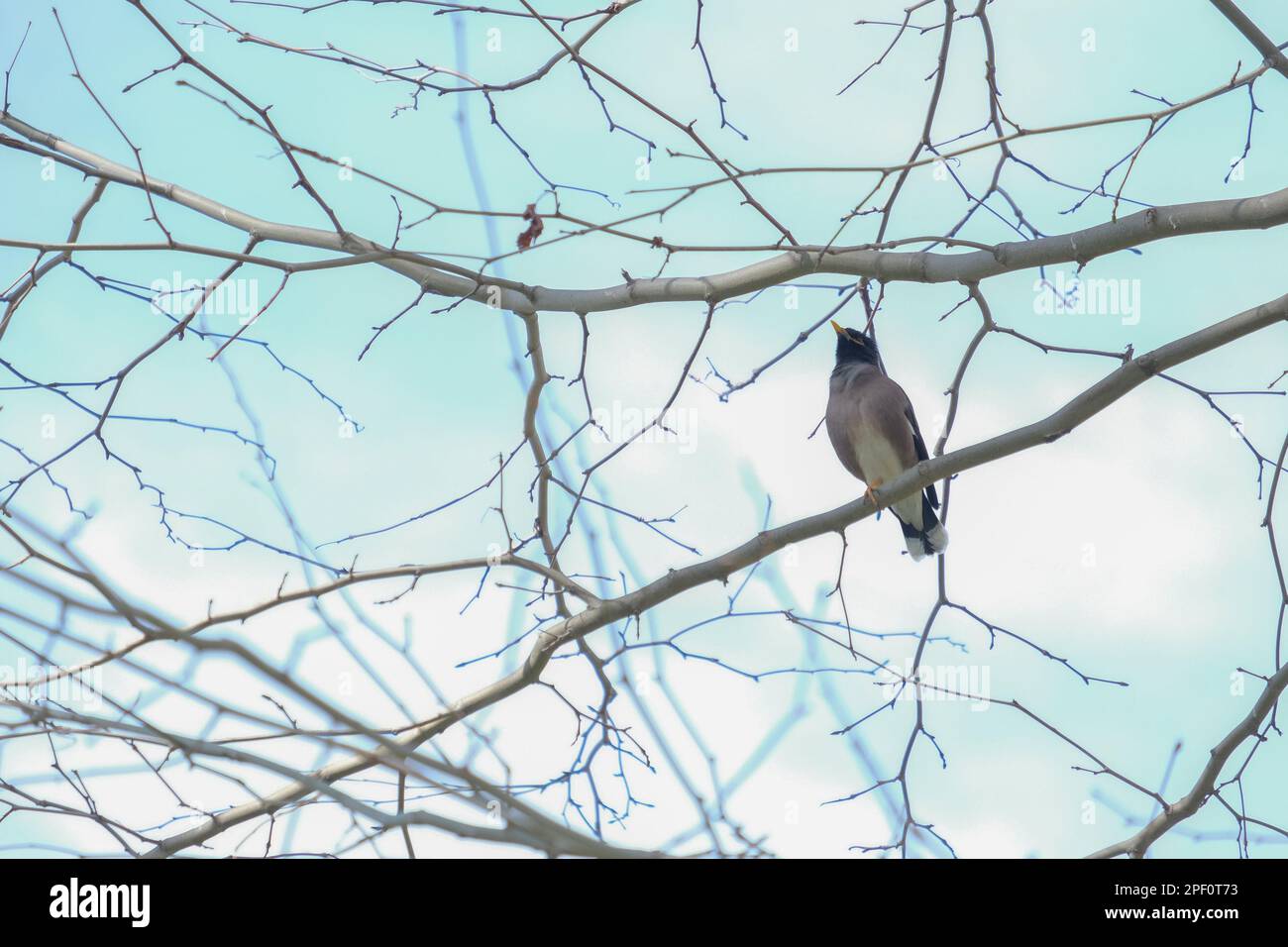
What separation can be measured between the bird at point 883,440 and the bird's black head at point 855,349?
1.51 feet

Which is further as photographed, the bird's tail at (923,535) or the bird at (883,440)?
the bird's tail at (923,535)

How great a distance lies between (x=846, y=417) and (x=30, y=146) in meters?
3.70

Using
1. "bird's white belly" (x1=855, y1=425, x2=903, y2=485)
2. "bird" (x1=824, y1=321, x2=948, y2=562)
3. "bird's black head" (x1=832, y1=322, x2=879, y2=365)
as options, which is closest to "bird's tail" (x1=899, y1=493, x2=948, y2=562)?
"bird" (x1=824, y1=321, x2=948, y2=562)

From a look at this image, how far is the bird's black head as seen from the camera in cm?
631

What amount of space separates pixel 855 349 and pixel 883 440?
3.37 ft

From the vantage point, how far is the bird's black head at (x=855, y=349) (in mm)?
6315

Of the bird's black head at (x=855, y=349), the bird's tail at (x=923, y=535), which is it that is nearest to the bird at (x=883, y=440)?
the bird's tail at (x=923, y=535)

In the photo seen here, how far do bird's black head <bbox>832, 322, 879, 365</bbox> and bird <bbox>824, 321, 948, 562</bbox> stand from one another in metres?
0.46

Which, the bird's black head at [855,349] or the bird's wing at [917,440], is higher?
the bird's black head at [855,349]

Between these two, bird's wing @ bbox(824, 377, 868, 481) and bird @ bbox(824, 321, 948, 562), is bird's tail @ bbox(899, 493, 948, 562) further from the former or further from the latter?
bird's wing @ bbox(824, 377, 868, 481)

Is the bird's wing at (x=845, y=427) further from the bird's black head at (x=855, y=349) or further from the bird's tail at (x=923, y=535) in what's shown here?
the bird's black head at (x=855, y=349)

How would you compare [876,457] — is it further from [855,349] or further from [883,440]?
[855,349]

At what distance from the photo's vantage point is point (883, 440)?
553 cm
